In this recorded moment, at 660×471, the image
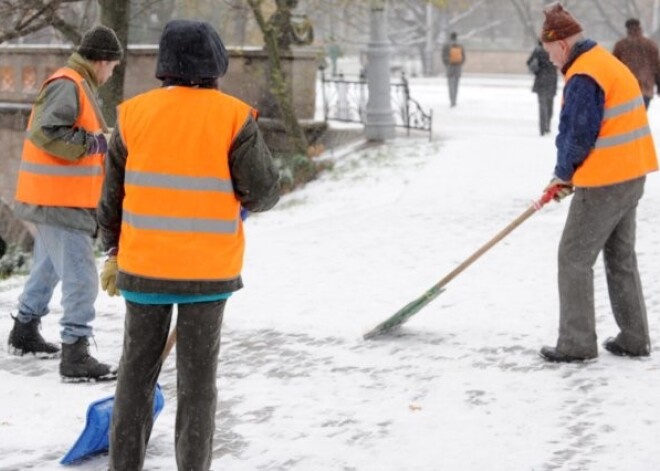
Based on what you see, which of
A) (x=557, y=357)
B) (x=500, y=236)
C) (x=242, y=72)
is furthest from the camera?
(x=242, y=72)

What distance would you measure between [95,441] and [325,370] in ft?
5.60

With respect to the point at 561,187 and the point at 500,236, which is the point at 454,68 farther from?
the point at 561,187

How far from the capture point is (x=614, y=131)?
5996mm

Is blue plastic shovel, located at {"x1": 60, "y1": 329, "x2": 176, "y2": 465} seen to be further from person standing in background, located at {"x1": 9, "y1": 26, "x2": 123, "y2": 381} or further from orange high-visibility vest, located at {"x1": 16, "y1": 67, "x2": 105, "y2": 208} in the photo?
orange high-visibility vest, located at {"x1": 16, "y1": 67, "x2": 105, "y2": 208}

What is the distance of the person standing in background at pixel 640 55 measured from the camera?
14.2 m

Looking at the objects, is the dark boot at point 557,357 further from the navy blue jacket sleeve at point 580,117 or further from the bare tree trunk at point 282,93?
the bare tree trunk at point 282,93

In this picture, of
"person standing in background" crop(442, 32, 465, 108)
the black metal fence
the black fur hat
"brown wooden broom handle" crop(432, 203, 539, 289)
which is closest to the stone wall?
the black metal fence

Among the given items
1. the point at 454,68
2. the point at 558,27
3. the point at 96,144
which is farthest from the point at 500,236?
the point at 454,68

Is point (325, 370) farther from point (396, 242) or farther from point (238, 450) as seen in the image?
point (396, 242)

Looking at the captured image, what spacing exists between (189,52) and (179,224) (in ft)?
1.89

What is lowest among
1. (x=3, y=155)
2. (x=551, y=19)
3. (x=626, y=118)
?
(x=3, y=155)

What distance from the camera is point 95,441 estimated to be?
16.1ft

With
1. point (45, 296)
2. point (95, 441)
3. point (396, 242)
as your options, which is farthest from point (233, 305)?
point (95, 441)

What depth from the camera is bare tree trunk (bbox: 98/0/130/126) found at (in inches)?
554
